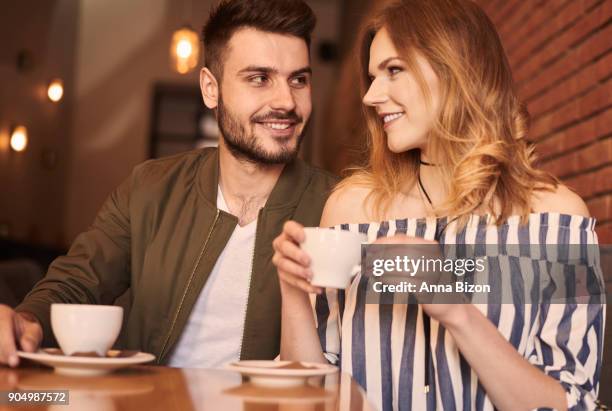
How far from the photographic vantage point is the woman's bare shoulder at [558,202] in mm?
1481

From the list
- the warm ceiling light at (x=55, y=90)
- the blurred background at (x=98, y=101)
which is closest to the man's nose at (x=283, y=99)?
the blurred background at (x=98, y=101)

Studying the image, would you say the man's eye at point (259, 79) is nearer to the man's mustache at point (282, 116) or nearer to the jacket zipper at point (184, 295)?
the man's mustache at point (282, 116)

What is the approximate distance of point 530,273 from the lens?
146 cm

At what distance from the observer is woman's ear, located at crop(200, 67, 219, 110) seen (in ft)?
7.84

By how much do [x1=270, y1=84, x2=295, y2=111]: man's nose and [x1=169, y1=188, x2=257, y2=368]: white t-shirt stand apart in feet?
1.31

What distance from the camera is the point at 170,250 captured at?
2.07 metres

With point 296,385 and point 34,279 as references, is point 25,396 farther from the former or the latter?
point 34,279

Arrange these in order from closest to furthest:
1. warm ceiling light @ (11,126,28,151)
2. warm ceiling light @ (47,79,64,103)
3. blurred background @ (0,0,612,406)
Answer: blurred background @ (0,0,612,406), warm ceiling light @ (11,126,28,151), warm ceiling light @ (47,79,64,103)

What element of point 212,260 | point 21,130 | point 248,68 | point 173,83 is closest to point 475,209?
point 212,260

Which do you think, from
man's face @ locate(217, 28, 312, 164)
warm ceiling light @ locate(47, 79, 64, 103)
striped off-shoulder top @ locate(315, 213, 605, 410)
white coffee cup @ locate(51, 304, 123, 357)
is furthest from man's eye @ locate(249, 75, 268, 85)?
warm ceiling light @ locate(47, 79, 64, 103)

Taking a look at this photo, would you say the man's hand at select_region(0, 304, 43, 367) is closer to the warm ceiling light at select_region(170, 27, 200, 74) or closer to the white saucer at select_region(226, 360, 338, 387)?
the white saucer at select_region(226, 360, 338, 387)

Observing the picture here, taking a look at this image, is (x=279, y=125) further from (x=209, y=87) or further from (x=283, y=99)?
(x=209, y=87)

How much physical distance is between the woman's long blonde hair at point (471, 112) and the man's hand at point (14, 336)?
2.43ft

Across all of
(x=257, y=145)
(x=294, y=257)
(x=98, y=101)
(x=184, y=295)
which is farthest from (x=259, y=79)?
(x=98, y=101)
